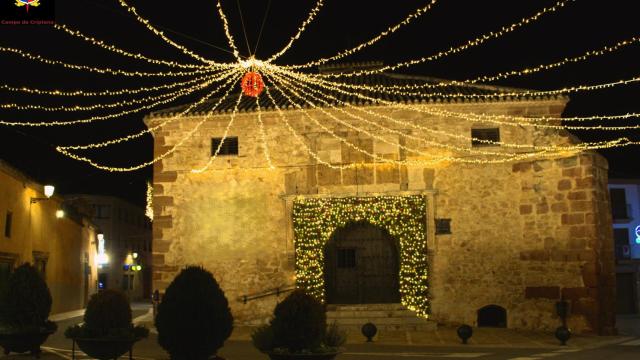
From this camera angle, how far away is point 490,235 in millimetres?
18562

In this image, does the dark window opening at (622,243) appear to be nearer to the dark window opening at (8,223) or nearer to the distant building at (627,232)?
the distant building at (627,232)

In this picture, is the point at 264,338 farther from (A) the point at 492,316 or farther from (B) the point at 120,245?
(B) the point at 120,245

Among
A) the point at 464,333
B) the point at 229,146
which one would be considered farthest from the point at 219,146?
the point at 464,333

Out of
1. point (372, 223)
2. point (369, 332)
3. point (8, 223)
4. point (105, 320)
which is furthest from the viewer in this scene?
point (8, 223)

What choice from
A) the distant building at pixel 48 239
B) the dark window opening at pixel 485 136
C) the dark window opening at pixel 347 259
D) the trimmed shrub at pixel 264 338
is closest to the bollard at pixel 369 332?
the dark window opening at pixel 347 259

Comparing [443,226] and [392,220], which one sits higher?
[392,220]

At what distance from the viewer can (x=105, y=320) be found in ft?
33.0

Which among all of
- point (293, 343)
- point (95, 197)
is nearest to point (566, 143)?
point (293, 343)

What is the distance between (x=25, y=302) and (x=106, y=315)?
2.48m

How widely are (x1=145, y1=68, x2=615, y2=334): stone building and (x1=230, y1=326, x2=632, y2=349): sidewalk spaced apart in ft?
2.49

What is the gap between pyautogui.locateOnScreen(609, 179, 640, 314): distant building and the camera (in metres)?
30.1

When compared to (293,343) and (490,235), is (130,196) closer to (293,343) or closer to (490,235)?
(490,235)

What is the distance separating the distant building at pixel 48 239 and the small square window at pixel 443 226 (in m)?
11.7

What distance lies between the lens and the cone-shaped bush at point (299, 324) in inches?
365
